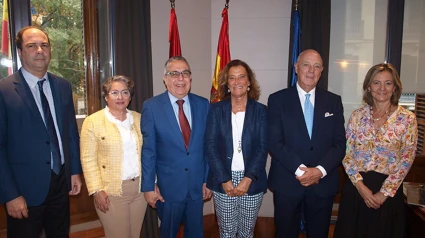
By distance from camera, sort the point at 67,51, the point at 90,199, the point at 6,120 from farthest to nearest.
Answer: the point at 90,199 → the point at 67,51 → the point at 6,120

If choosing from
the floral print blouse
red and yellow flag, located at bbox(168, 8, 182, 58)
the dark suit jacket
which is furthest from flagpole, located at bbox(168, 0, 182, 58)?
the floral print blouse

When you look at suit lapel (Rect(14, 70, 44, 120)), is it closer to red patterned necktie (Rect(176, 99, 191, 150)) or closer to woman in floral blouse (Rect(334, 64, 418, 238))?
red patterned necktie (Rect(176, 99, 191, 150))

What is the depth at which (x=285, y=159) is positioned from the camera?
223 cm

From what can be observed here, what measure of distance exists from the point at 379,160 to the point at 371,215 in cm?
40

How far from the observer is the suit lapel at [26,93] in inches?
78.7

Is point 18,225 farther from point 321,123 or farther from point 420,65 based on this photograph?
point 420,65

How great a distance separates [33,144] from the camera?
202 cm

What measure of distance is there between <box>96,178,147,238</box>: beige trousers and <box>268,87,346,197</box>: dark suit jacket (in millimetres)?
1051

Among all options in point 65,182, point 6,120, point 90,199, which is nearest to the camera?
point 6,120

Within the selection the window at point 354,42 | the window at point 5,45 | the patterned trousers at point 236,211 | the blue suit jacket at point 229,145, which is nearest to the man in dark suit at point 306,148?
the blue suit jacket at point 229,145

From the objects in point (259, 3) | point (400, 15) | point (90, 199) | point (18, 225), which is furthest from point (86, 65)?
point (400, 15)

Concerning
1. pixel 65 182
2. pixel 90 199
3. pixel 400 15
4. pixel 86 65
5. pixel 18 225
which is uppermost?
pixel 400 15

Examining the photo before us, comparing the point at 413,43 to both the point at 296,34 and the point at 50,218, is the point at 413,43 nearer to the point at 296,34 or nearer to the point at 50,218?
the point at 296,34

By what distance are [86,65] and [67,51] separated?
24 centimetres
